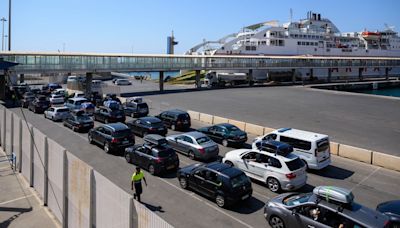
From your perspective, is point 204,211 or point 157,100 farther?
point 157,100

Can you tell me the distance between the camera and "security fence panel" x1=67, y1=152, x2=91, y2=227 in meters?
8.92

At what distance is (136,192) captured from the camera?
1191 centimetres

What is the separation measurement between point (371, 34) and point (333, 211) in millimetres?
114343

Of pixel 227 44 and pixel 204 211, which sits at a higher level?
pixel 227 44

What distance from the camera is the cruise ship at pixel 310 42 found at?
3233 inches

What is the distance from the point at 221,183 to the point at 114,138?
26.9 feet

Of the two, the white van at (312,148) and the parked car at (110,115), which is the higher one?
the parked car at (110,115)

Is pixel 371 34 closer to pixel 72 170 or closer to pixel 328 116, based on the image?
pixel 328 116

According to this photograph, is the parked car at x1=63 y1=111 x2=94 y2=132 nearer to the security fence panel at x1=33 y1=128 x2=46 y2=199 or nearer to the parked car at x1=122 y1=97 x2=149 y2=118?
the parked car at x1=122 y1=97 x2=149 y2=118

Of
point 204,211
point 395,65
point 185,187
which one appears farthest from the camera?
point 395,65

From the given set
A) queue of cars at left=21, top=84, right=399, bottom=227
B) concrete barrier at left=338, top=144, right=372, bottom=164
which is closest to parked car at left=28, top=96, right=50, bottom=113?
queue of cars at left=21, top=84, right=399, bottom=227

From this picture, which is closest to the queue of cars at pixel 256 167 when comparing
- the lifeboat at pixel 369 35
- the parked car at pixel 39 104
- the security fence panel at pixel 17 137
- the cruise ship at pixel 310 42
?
the security fence panel at pixel 17 137

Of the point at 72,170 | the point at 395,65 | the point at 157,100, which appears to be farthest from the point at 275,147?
the point at 395,65

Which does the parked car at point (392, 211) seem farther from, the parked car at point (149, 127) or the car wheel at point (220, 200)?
the parked car at point (149, 127)
